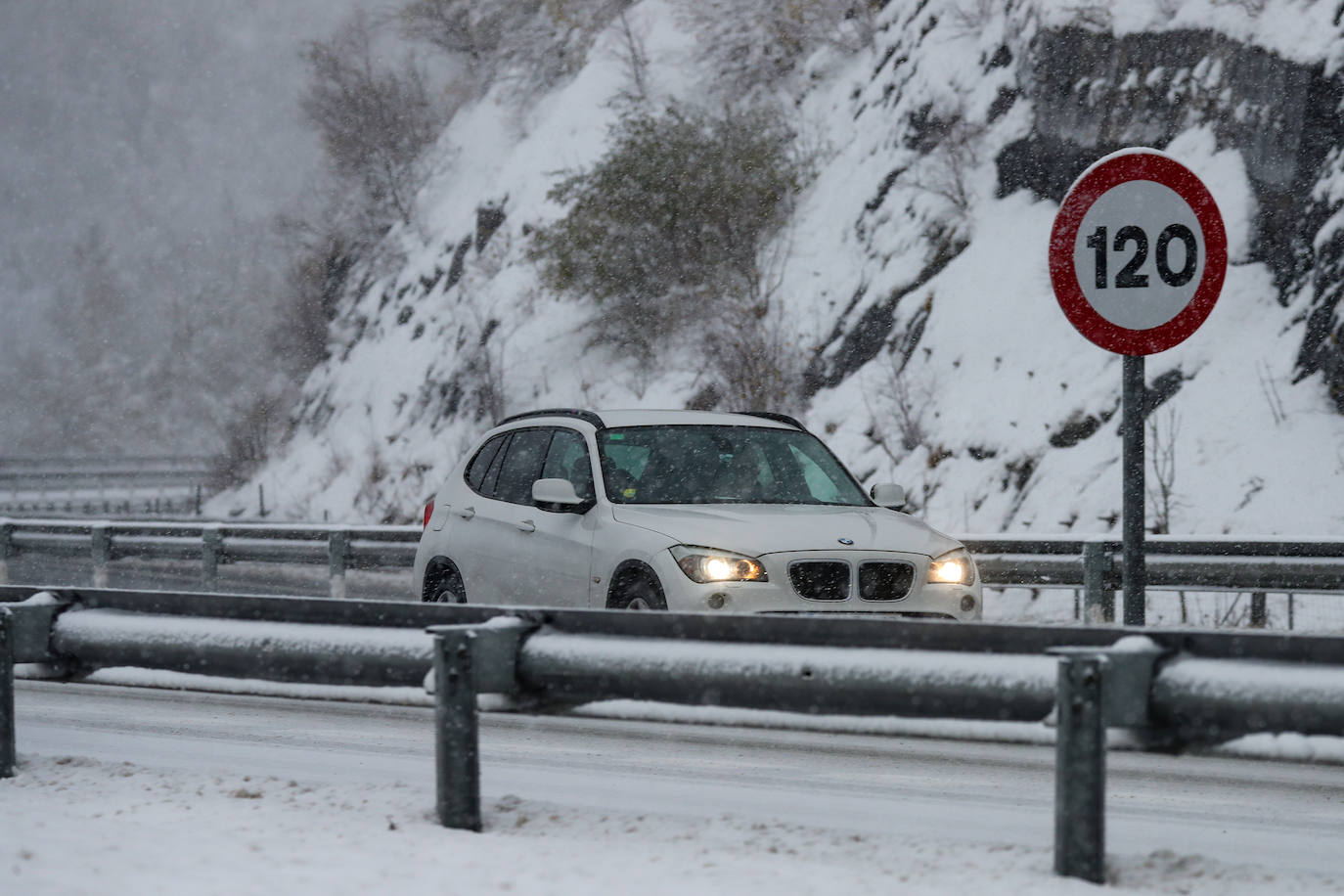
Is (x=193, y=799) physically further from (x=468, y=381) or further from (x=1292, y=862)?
(x=468, y=381)

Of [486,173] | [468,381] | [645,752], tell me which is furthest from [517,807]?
[486,173]

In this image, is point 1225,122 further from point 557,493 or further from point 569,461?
point 557,493

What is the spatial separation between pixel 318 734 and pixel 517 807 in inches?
98.4

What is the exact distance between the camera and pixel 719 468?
920cm

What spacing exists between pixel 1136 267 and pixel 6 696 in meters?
4.80

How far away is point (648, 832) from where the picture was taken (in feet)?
16.3

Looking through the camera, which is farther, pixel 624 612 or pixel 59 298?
pixel 59 298

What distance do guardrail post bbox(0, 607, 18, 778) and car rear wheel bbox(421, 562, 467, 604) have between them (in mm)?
3677

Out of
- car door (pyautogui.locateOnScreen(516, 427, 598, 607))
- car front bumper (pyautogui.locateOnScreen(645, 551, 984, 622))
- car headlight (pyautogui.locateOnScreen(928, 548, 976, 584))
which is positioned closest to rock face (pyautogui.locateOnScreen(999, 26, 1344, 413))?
car headlight (pyautogui.locateOnScreen(928, 548, 976, 584))

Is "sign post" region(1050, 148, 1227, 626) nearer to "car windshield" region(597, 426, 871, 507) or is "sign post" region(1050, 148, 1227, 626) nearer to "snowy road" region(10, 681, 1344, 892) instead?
"snowy road" region(10, 681, 1344, 892)

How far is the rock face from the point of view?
58.1 feet

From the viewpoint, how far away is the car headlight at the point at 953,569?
8.16m

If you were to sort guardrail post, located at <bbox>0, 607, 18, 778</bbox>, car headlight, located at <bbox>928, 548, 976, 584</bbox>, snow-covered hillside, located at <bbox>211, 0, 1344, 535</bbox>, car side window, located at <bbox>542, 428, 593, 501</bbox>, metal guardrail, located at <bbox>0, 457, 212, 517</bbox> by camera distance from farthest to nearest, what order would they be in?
metal guardrail, located at <bbox>0, 457, 212, 517</bbox> < snow-covered hillside, located at <bbox>211, 0, 1344, 535</bbox> < car side window, located at <bbox>542, 428, 593, 501</bbox> < car headlight, located at <bbox>928, 548, 976, 584</bbox> < guardrail post, located at <bbox>0, 607, 18, 778</bbox>

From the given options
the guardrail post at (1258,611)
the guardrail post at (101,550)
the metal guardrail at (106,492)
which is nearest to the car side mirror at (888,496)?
the guardrail post at (1258,611)
